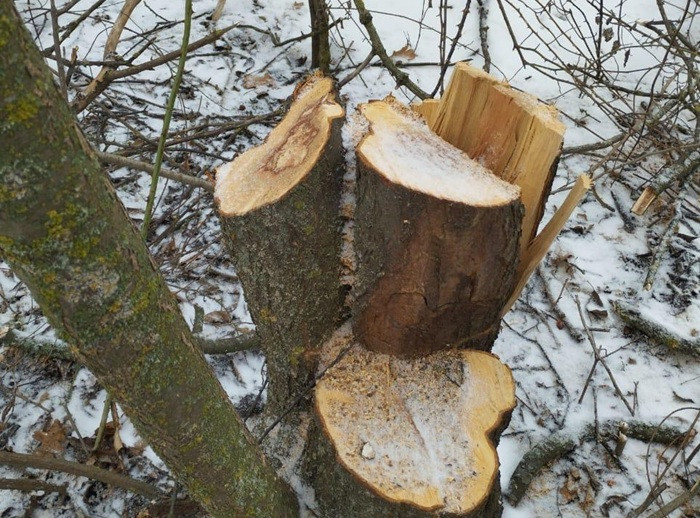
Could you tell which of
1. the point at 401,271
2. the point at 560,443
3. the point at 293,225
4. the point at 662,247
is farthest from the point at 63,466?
the point at 662,247

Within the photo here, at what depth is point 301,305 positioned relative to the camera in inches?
60.1

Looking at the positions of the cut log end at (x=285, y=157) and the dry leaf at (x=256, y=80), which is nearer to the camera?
the cut log end at (x=285, y=157)

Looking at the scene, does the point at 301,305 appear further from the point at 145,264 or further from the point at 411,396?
the point at 145,264

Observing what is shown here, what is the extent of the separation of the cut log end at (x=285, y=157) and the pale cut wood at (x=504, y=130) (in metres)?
0.32

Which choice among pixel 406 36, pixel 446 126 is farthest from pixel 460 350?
pixel 406 36

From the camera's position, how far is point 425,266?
1412mm

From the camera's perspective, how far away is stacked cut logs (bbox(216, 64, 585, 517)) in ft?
4.46

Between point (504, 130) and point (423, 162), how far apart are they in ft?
0.87

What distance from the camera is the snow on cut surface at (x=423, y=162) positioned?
1342 mm

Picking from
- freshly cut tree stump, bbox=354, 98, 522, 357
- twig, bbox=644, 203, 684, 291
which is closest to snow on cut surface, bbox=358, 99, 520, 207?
freshly cut tree stump, bbox=354, 98, 522, 357

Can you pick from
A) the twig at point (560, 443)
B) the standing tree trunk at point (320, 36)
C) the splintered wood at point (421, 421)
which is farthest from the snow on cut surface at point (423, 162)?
the standing tree trunk at point (320, 36)

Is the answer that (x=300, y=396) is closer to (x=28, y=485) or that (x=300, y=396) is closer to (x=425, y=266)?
(x=425, y=266)

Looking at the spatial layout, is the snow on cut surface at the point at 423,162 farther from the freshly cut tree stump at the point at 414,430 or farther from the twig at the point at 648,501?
the twig at the point at 648,501

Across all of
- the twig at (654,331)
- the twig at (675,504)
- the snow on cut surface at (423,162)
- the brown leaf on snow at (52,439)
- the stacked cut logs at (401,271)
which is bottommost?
the brown leaf on snow at (52,439)
